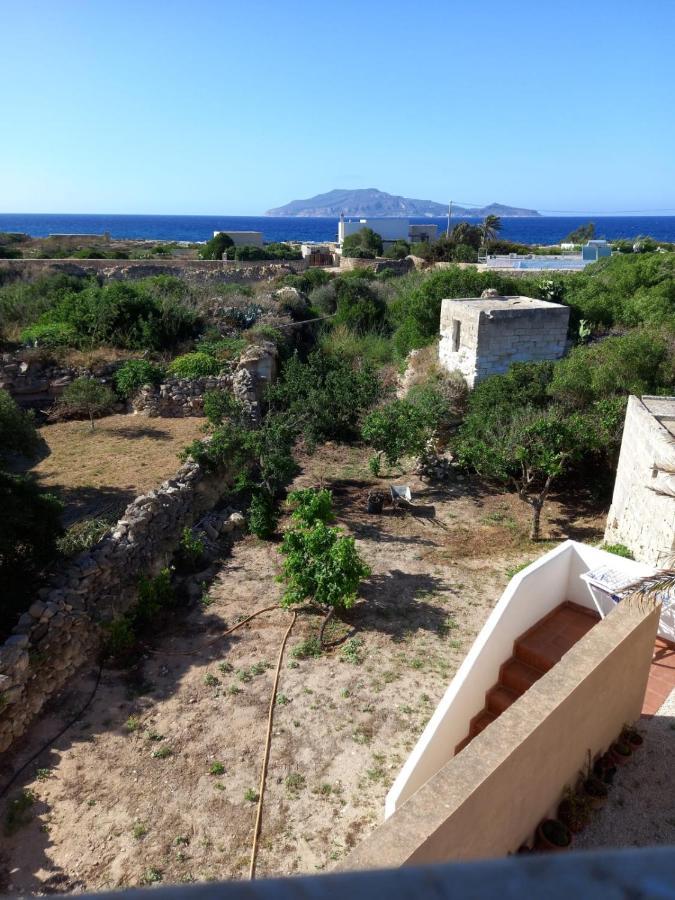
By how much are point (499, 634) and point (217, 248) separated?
3733cm

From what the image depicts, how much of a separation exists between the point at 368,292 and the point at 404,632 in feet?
67.2

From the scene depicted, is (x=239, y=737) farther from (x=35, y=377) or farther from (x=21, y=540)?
(x=35, y=377)

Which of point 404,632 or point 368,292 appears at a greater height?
point 368,292

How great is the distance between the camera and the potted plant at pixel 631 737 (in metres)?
5.64

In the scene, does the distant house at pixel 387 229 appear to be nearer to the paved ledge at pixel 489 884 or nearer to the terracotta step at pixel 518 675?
the terracotta step at pixel 518 675

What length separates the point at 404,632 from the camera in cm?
787

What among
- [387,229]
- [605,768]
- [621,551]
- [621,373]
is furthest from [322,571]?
[387,229]

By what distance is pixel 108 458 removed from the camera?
41.4 feet

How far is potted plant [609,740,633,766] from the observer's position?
5504 millimetres

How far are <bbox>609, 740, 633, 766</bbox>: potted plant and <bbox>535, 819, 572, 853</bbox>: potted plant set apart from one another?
1.14 meters

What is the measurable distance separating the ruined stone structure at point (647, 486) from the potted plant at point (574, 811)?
9.64ft

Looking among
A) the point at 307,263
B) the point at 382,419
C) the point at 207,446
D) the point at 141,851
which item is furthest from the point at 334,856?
the point at 307,263

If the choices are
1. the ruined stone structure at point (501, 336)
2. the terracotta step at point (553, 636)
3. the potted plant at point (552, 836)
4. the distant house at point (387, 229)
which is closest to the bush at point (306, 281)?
the ruined stone structure at point (501, 336)

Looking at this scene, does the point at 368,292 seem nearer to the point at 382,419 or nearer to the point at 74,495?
the point at 382,419
